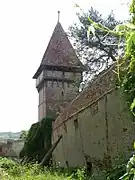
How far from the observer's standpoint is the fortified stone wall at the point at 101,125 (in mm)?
10555

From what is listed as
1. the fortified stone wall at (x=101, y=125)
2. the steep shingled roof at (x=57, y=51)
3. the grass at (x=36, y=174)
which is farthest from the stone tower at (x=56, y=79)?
the grass at (x=36, y=174)

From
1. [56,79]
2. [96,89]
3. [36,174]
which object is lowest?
[36,174]

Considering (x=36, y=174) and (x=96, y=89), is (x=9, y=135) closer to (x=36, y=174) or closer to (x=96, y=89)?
(x=36, y=174)

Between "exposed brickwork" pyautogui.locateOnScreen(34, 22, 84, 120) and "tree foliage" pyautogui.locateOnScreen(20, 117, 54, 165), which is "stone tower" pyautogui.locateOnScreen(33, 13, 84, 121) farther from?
"tree foliage" pyautogui.locateOnScreen(20, 117, 54, 165)

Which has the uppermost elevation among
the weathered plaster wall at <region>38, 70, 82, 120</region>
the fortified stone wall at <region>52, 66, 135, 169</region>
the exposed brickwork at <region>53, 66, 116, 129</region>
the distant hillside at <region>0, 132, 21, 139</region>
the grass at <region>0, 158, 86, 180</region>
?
the weathered plaster wall at <region>38, 70, 82, 120</region>

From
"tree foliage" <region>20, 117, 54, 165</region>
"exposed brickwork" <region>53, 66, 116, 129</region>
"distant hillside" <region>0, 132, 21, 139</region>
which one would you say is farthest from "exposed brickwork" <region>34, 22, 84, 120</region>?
"distant hillside" <region>0, 132, 21, 139</region>

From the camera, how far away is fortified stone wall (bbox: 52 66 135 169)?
416 inches

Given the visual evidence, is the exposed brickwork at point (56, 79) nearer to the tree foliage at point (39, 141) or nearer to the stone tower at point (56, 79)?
the stone tower at point (56, 79)

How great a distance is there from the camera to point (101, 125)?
12.5 m

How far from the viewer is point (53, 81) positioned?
41.3 m

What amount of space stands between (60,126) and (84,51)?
8.33 metres

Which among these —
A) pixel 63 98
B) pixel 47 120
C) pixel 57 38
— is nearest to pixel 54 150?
pixel 47 120

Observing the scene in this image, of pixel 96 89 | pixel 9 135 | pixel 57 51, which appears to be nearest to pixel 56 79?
pixel 57 51

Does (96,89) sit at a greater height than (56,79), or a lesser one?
lesser
